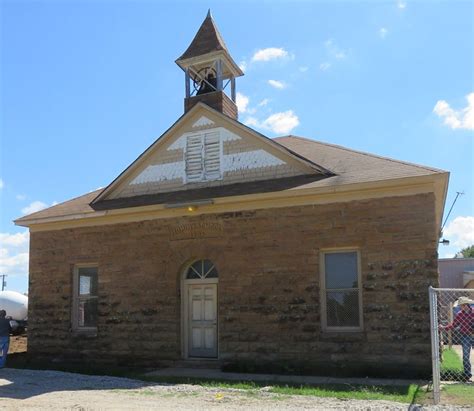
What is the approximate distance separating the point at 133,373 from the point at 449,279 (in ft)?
82.7

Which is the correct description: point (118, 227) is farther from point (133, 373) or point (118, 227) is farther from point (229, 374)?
point (229, 374)

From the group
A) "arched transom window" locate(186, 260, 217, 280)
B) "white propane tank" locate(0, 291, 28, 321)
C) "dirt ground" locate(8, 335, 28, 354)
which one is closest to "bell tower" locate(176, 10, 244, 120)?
"arched transom window" locate(186, 260, 217, 280)

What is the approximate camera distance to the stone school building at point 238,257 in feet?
37.2

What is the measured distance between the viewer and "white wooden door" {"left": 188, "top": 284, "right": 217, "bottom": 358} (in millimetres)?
13312

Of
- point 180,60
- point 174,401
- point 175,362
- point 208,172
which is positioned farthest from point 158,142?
point 174,401

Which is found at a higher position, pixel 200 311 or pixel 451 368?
pixel 200 311

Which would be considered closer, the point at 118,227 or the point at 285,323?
the point at 285,323

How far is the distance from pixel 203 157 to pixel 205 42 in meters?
4.51

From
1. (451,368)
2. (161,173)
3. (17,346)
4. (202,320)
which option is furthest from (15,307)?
(451,368)

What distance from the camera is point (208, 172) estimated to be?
14.4 metres

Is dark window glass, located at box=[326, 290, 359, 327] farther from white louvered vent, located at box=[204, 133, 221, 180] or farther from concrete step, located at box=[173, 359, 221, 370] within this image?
white louvered vent, located at box=[204, 133, 221, 180]

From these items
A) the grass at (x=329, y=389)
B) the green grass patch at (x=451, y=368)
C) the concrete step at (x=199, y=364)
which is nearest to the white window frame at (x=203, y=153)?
the concrete step at (x=199, y=364)

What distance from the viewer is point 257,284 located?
12531mm

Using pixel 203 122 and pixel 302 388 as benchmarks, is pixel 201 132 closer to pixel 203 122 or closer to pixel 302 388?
pixel 203 122
